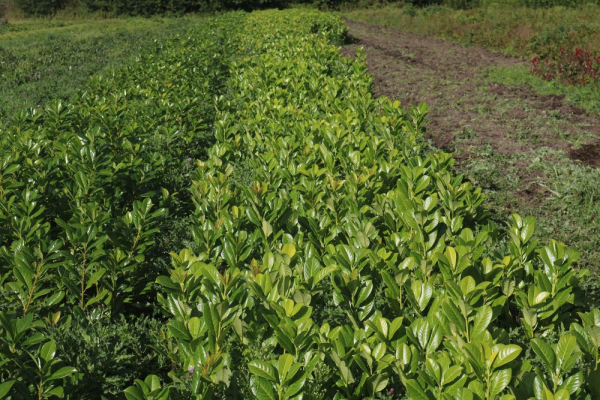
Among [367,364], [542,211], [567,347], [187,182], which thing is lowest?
[542,211]

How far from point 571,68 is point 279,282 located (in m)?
11.3

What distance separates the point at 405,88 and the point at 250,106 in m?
5.48

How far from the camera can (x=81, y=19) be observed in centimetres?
3606

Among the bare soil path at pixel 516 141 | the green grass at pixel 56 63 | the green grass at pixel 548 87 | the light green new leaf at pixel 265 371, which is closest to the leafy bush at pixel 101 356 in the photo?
the light green new leaf at pixel 265 371

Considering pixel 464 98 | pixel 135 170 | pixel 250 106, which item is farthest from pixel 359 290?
pixel 464 98

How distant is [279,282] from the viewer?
223cm

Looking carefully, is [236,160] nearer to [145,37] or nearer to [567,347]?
[567,347]

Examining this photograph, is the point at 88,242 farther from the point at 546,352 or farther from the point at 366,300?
the point at 546,352

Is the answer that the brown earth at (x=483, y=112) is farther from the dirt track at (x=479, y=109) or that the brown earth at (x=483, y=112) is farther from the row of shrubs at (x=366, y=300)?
the row of shrubs at (x=366, y=300)

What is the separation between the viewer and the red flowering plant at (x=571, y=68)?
34.9 ft

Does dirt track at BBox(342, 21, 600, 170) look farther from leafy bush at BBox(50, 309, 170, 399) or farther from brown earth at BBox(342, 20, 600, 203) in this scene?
leafy bush at BBox(50, 309, 170, 399)

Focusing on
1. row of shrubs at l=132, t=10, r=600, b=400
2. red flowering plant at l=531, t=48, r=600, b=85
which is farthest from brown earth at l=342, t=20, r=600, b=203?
row of shrubs at l=132, t=10, r=600, b=400

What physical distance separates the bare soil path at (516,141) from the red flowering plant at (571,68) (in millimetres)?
976

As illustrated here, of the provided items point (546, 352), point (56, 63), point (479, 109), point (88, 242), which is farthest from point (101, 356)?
point (56, 63)
